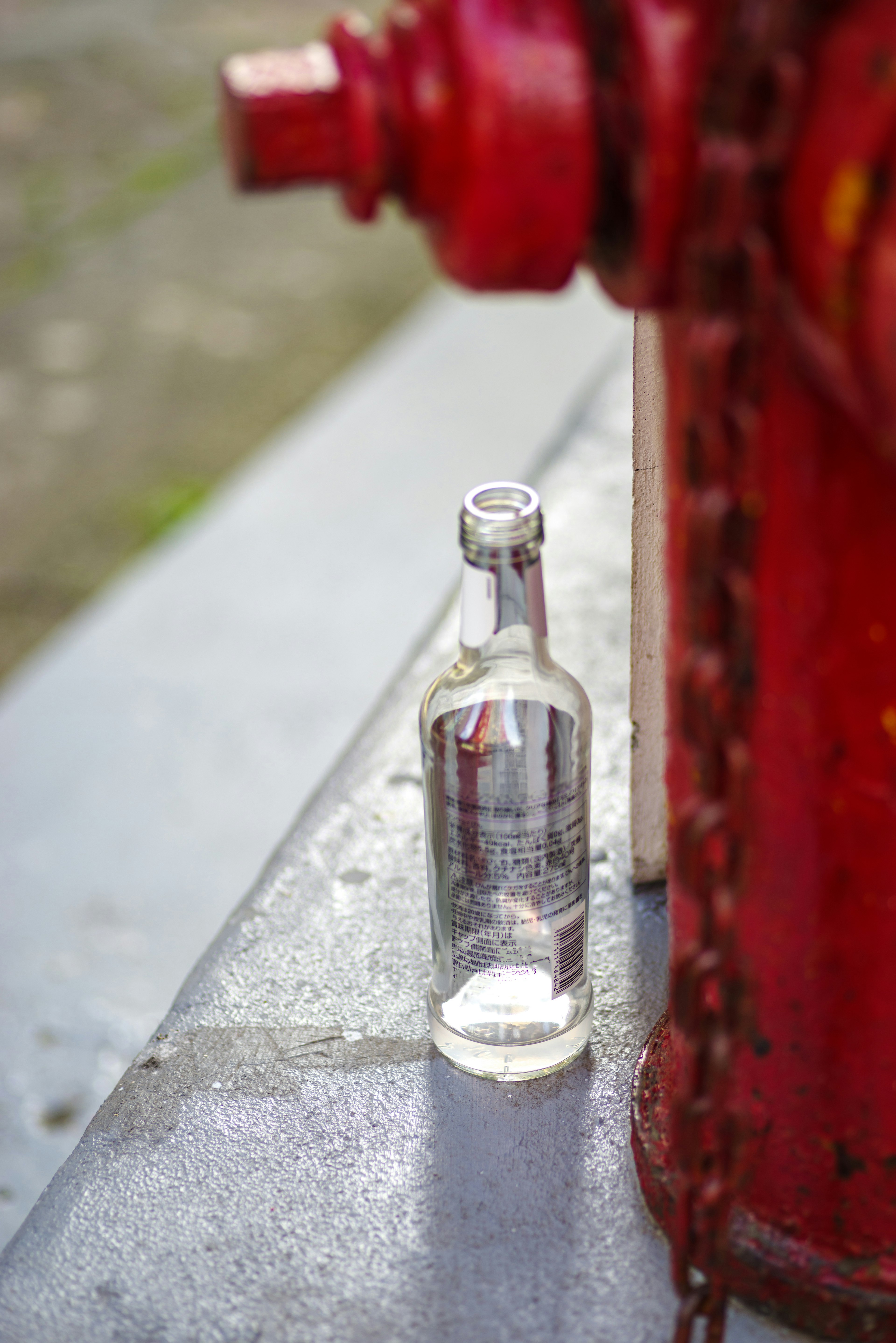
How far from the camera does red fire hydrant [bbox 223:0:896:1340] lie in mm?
423

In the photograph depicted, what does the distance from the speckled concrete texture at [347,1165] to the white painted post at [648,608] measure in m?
0.07

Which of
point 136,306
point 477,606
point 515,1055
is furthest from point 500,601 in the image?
point 136,306

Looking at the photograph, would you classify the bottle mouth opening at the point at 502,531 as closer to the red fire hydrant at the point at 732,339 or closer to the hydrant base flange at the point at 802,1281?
the red fire hydrant at the point at 732,339

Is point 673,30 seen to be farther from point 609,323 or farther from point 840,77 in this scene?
point 609,323

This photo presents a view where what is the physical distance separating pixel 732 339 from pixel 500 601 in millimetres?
282

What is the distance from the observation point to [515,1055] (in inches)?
31.1

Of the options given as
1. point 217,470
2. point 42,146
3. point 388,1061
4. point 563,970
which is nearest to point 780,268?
point 563,970

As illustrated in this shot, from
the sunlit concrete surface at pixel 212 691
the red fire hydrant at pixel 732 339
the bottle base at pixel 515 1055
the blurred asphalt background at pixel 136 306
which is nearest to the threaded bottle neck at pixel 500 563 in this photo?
the red fire hydrant at pixel 732 339

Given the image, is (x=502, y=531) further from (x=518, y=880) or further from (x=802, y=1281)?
(x=802, y=1281)

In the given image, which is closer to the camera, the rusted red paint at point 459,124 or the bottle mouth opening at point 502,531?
the rusted red paint at point 459,124

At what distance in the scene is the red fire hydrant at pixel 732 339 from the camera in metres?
0.42

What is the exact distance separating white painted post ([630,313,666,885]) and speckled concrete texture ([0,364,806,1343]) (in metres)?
0.07

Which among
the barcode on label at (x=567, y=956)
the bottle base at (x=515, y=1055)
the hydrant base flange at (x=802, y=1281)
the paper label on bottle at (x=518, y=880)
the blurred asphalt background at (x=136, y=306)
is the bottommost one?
the blurred asphalt background at (x=136, y=306)

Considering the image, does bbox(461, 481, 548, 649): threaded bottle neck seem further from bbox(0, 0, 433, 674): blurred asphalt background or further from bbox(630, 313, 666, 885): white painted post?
bbox(0, 0, 433, 674): blurred asphalt background
